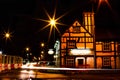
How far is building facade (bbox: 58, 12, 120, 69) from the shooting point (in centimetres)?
5856

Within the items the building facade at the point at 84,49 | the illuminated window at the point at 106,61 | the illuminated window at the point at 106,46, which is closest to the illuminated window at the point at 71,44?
the building facade at the point at 84,49

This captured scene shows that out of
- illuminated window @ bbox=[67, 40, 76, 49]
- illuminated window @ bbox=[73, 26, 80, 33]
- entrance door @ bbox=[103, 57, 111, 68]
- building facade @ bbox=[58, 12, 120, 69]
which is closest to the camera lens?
illuminated window @ bbox=[73, 26, 80, 33]

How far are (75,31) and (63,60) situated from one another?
250 inches

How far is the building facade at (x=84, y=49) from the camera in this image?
58562 mm

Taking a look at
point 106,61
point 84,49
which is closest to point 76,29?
point 84,49

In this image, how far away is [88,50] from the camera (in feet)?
194

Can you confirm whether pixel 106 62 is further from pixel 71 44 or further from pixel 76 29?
pixel 76 29

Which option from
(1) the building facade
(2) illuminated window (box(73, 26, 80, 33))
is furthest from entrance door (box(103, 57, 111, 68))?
(2) illuminated window (box(73, 26, 80, 33))

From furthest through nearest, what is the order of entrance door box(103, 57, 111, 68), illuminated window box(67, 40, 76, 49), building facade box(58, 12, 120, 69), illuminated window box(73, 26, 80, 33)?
entrance door box(103, 57, 111, 68), illuminated window box(67, 40, 76, 49), building facade box(58, 12, 120, 69), illuminated window box(73, 26, 80, 33)

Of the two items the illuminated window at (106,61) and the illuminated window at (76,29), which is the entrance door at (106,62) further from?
the illuminated window at (76,29)

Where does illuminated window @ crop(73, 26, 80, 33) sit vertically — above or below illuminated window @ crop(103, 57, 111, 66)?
above

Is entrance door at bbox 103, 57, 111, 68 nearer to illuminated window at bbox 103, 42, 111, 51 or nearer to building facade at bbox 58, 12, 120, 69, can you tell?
building facade at bbox 58, 12, 120, 69

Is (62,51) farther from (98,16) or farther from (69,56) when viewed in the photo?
(98,16)

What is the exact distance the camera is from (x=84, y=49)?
193 feet
